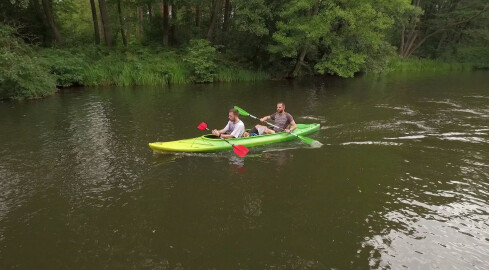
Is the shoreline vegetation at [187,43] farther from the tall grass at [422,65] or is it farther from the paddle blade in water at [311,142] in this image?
the paddle blade in water at [311,142]

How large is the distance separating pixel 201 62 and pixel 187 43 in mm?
4237

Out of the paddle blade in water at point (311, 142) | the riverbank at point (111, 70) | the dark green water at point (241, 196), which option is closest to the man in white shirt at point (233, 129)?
the dark green water at point (241, 196)

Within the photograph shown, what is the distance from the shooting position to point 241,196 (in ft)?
23.5

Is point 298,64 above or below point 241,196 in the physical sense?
above

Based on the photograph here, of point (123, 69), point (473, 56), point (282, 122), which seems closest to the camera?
point (282, 122)

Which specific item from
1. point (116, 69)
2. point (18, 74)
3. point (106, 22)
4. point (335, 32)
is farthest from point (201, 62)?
point (18, 74)

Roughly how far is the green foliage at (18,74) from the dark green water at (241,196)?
6.97ft

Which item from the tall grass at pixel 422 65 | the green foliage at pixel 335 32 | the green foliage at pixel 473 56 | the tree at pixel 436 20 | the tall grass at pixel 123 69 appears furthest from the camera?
the green foliage at pixel 473 56

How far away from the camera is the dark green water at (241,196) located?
5387 mm

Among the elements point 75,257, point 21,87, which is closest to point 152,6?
point 21,87

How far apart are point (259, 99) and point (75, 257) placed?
1269 cm

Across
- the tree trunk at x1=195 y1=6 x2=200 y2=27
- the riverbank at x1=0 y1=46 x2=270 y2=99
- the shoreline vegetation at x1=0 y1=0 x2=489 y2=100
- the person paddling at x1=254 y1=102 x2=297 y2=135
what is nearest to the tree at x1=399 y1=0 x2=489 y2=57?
the shoreline vegetation at x1=0 y1=0 x2=489 y2=100

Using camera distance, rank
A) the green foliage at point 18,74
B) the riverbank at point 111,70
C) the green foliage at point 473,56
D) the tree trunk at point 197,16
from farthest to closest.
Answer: the green foliage at point 473,56 < the tree trunk at point 197,16 < the riverbank at point 111,70 < the green foliage at point 18,74

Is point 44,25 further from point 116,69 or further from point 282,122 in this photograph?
point 282,122
